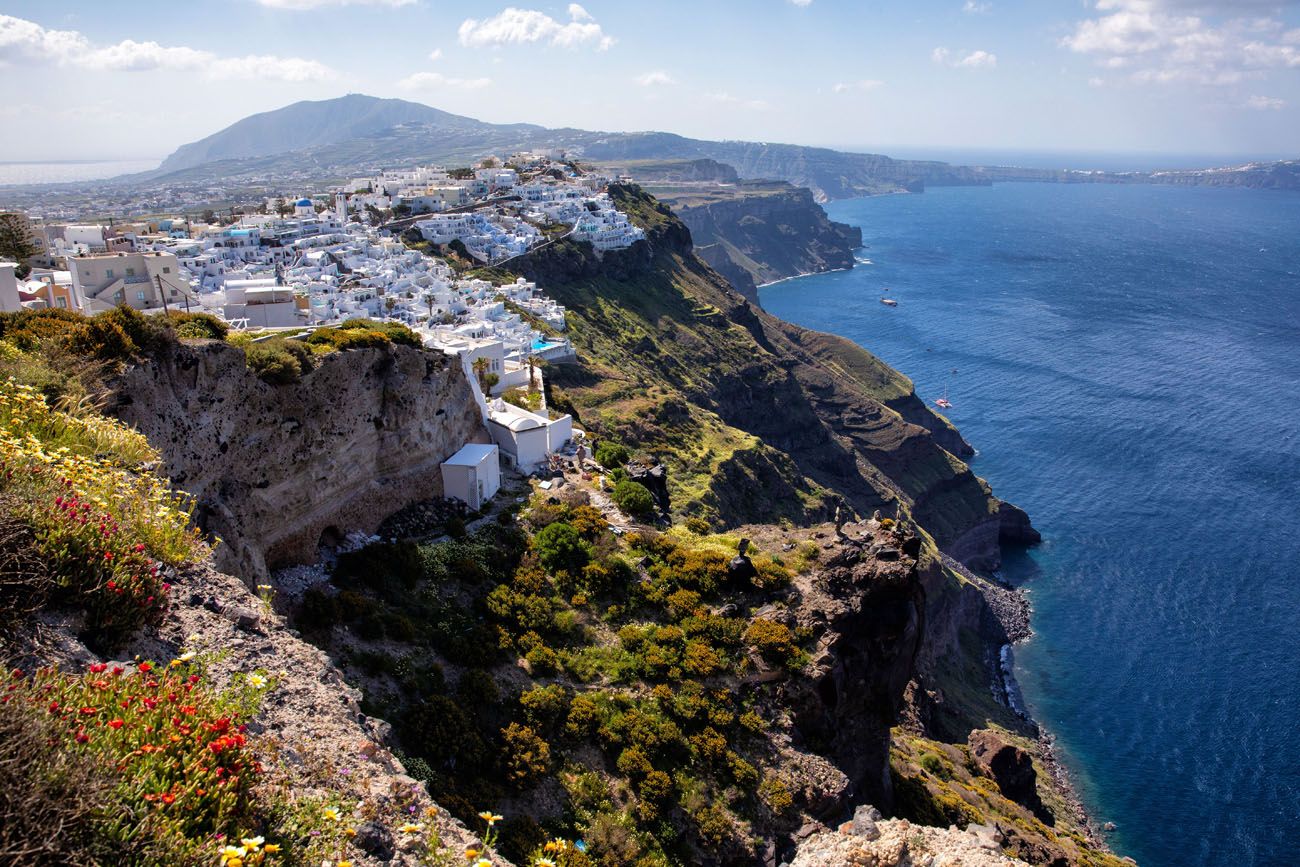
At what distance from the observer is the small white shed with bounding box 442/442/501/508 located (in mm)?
33156

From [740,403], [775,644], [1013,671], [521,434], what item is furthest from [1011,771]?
[740,403]

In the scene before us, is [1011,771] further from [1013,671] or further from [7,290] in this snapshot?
[7,290]

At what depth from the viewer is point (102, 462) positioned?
13.3 meters

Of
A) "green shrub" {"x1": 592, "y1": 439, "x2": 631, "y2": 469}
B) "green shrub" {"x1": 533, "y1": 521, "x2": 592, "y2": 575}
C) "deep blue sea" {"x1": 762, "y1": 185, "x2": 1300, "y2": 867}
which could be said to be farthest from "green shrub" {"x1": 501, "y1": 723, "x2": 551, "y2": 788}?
"deep blue sea" {"x1": 762, "y1": 185, "x2": 1300, "y2": 867}

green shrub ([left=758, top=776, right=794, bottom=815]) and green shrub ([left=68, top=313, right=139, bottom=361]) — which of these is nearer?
green shrub ([left=68, top=313, right=139, bottom=361])

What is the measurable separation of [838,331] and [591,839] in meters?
151

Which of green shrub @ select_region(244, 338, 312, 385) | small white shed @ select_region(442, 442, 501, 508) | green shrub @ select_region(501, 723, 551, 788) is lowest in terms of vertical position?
green shrub @ select_region(501, 723, 551, 788)

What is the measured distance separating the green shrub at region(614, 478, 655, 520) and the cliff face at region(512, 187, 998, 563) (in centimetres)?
2417

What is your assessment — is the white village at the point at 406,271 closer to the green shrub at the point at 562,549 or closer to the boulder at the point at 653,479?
the green shrub at the point at 562,549

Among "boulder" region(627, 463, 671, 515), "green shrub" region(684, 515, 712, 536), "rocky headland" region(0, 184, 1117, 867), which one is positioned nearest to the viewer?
"rocky headland" region(0, 184, 1117, 867)

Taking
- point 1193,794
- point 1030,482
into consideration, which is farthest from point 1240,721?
point 1030,482

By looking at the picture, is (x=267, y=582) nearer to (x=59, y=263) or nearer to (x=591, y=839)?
(x=591, y=839)

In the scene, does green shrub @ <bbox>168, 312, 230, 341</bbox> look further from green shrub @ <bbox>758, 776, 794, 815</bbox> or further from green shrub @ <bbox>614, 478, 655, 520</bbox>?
green shrub @ <bbox>758, 776, 794, 815</bbox>

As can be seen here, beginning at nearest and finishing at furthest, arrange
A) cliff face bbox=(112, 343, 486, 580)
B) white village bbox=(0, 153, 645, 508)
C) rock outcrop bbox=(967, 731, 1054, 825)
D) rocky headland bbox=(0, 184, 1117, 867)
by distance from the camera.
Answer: rocky headland bbox=(0, 184, 1117, 867) → cliff face bbox=(112, 343, 486, 580) → white village bbox=(0, 153, 645, 508) → rock outcrop bbox=(967, 731, 1054, 825)
